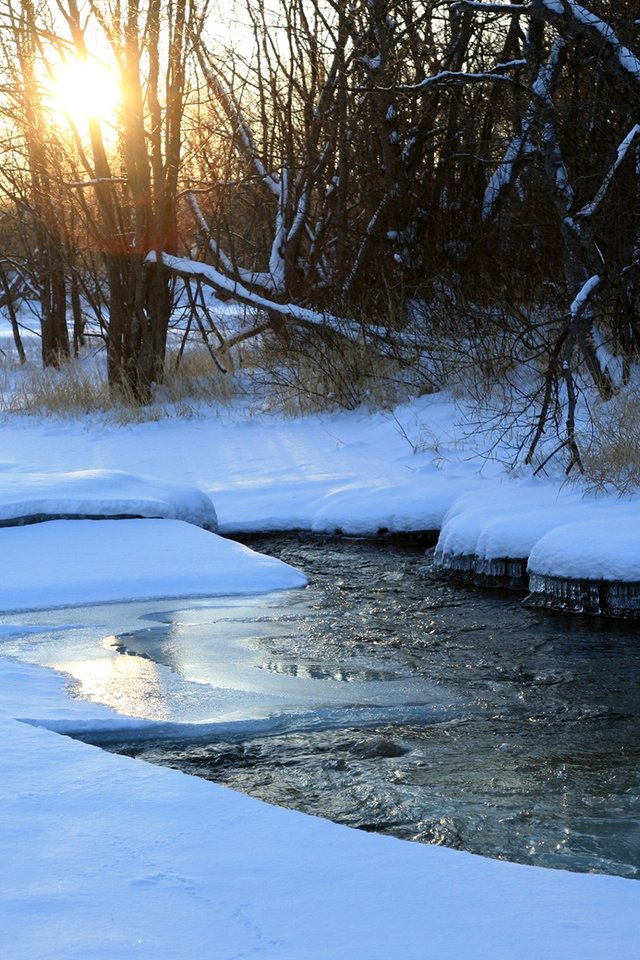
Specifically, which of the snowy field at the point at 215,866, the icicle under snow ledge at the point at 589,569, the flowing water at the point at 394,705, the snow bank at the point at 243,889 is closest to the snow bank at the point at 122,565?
the snowy field at the point at 215,866

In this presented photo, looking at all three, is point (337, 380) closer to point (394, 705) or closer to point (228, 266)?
point (228, 266)

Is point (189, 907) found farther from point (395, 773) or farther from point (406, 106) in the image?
point (406, 106)

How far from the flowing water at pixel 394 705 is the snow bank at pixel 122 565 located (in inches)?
8.6

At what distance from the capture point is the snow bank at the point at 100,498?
7.01 m

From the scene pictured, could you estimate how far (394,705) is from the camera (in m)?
4.27

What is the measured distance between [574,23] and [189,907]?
6.90 meters

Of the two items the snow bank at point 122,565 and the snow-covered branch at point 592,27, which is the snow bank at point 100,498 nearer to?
the snow bank at point 122,565

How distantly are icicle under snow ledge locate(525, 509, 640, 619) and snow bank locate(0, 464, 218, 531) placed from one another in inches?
98.5

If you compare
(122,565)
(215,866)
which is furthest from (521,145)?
(215,866)

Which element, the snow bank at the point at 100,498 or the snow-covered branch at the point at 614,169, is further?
the snow-covered branch at the point at 614,169

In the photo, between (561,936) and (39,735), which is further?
(39,735)

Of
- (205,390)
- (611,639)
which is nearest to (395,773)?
(611,639)

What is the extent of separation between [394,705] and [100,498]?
3.39 metres

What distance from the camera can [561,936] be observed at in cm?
227
